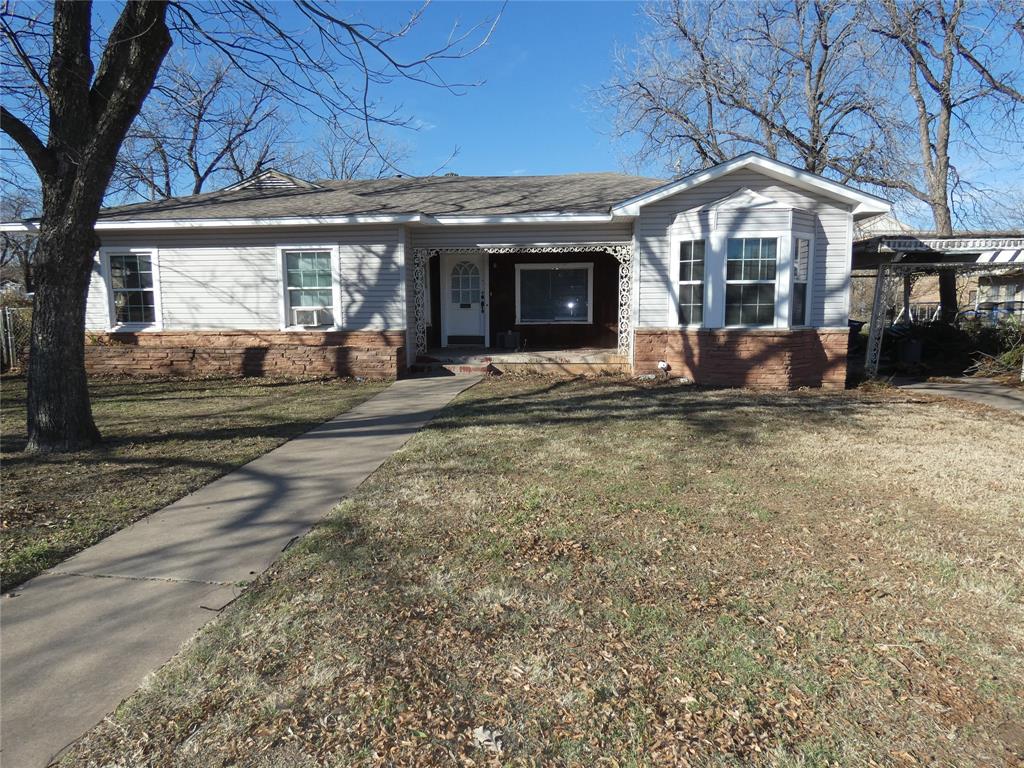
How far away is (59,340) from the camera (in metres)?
6.07

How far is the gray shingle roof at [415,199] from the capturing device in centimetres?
1169

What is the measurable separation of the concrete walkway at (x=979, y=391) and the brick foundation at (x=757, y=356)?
1643mm

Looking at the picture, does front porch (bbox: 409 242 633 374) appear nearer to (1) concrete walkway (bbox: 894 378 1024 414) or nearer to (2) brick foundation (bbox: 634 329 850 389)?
(2) brick foundation (bbox: 634 329 850 389)

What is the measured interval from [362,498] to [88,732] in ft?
8.47

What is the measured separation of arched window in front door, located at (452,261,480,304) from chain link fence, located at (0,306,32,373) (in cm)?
864

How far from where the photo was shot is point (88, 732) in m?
2.26

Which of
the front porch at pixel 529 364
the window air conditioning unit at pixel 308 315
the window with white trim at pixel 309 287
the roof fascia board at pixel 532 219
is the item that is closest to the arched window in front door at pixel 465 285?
the front porch at pixel 529 364

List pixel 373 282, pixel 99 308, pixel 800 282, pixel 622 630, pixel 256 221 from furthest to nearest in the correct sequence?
pixel 99 308
pixel 373 282
pixel 256 221
pixel 800 282
pixel 622 630

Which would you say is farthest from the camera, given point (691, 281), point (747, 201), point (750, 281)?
point (691, 281)

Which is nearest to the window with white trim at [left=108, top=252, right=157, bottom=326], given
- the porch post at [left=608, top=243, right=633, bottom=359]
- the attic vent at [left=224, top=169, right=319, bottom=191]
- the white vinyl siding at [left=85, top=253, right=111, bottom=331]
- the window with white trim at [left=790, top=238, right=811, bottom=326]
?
the white vinyl siding at [left=85, top=253, right=111, bottom=331]

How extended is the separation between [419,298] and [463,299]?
203 centimetres

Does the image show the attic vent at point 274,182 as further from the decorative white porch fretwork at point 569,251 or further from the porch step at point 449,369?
the porch step at point 449,369

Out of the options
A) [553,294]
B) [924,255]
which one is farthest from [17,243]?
[924,255]

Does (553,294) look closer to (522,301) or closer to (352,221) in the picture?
(522,301)
